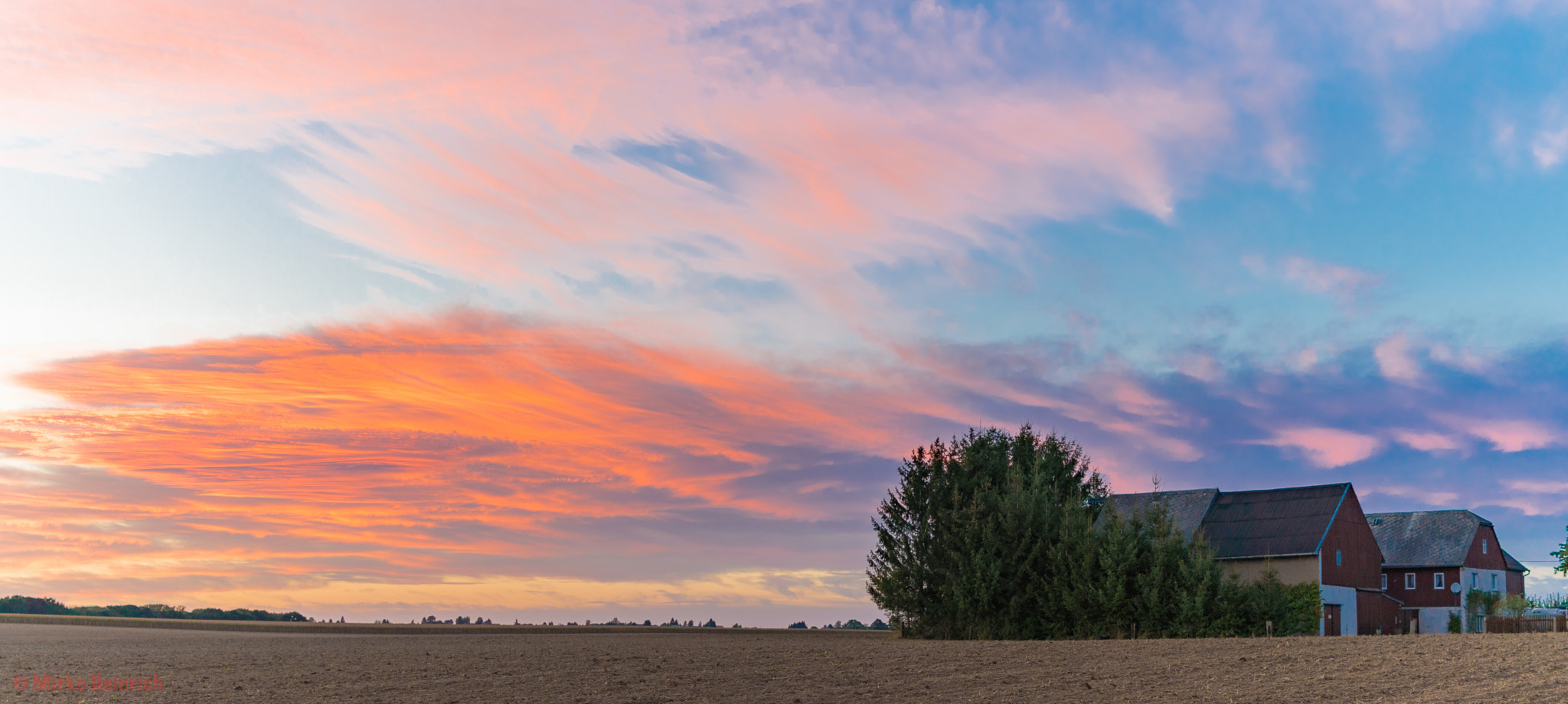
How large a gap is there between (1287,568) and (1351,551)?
245 inches

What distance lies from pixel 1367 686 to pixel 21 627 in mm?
75254

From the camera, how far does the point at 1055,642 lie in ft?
138

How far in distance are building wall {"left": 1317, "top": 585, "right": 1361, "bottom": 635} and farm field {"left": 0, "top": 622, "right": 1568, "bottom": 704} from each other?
85.7ft

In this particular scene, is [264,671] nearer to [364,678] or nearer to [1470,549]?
[364,678]

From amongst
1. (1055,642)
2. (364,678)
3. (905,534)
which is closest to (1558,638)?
(1055,642)

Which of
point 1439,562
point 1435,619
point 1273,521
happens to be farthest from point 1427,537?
point 1273,521

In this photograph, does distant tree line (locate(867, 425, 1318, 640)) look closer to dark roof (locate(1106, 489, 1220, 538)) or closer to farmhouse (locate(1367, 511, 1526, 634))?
dark roof (locate(1106, 489, 1220, 538))

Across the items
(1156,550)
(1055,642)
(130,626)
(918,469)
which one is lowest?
(130,626)

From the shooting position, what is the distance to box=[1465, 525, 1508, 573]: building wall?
249 feet

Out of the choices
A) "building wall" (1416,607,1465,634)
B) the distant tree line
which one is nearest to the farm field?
the distant tree line

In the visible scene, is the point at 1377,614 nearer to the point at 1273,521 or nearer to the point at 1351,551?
the point at 1351,551

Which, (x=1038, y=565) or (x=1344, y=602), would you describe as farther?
(x=1344, y=602)

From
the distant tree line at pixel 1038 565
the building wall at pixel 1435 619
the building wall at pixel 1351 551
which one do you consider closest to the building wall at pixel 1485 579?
the building wall at pixel 1435 619

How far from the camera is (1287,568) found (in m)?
61.0
